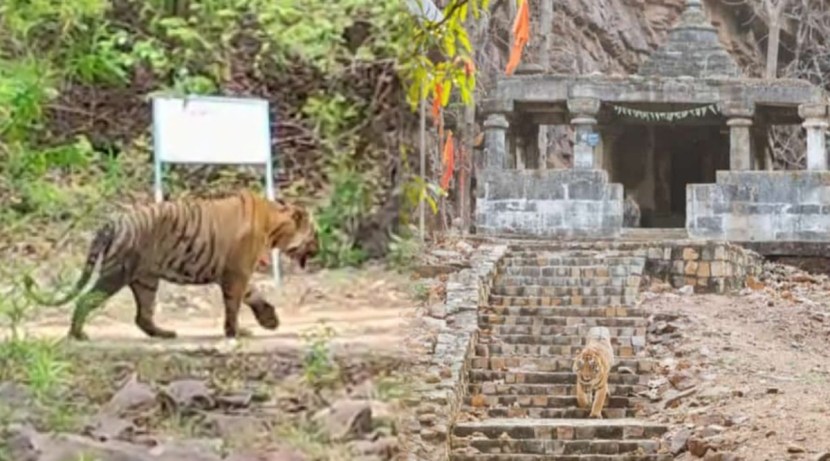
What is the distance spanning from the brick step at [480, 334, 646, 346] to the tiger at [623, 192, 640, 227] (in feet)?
9.01

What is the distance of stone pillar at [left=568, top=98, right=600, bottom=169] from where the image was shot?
6566 mm

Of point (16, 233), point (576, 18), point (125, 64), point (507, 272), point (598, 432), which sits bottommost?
point (598, 432)

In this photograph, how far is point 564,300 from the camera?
17.6 ft

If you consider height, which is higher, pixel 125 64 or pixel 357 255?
pixel 125 64

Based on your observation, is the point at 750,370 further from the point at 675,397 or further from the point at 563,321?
the point at 563,321

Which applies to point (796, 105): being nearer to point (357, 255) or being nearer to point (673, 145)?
point (673, 145)

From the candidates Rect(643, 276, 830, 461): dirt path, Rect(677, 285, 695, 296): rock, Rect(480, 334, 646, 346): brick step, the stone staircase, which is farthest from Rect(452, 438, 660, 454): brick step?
Rect(677, 285, 695, 296): rock

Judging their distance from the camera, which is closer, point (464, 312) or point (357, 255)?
point (357, 255)

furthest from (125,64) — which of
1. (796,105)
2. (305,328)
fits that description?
(796,105)

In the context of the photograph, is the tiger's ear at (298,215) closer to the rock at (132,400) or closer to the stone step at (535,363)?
the rock at (132,400)

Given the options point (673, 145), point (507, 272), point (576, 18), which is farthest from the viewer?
point (576, 18)

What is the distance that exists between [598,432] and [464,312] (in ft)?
3.17

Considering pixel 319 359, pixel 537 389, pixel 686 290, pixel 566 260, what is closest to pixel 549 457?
pixel 537 389

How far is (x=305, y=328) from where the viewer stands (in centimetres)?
120
